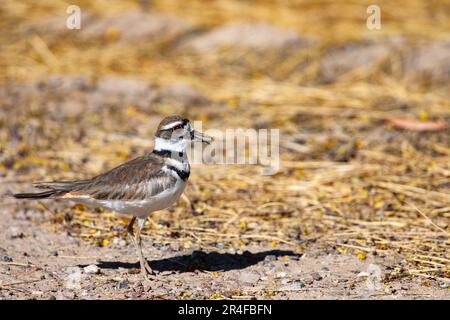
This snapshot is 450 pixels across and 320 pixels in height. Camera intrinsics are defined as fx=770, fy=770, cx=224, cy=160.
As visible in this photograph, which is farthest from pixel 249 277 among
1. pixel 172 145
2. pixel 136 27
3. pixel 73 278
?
pixel 136 27

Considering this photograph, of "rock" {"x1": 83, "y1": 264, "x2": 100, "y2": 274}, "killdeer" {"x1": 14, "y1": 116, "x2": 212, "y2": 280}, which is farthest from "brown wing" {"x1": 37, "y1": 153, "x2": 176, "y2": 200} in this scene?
"rock" {"x1": 83, "y1": 264, "x2": 100, "y2": 274}

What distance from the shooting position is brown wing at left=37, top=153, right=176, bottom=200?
555 cm

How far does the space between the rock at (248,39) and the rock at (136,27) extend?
0.40m

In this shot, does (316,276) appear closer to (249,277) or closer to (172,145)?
(249,277)

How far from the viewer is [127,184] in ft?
18.5

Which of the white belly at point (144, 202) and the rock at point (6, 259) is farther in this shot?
the rock at point (6, 259)

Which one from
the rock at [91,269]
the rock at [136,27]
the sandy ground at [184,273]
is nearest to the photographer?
the sandy ground at [184,273]

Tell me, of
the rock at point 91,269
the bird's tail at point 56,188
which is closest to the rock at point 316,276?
the rock at point 91,269

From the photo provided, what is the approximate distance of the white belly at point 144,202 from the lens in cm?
553

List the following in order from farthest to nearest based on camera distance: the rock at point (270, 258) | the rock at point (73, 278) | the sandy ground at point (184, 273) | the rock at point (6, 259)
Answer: the rock at point (270, 258), the rock at point (6, 259), the rock at point (73, 278), the sandy ground at point (184, 273)

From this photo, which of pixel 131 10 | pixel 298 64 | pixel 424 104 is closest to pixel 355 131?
pixel 424 104

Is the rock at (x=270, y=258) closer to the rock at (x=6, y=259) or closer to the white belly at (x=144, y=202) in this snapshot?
the white belly at (x=144, y=202)

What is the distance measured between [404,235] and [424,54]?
5222 mm

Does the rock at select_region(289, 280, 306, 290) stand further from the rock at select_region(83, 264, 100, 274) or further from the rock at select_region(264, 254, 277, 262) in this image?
the rock at select_region(83, 264, 100, 274)
